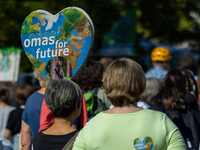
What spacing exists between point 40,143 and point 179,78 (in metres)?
1.93

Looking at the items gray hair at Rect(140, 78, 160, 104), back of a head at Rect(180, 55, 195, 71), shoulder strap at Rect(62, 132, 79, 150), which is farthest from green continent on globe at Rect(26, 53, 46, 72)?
back of a head at Rect(180, 55, 195, 71)

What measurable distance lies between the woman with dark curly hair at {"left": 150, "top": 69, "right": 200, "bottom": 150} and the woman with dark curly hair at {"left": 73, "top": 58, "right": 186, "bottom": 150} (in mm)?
1544

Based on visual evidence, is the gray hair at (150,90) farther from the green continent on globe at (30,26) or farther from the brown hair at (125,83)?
the brown hair at (125,83)

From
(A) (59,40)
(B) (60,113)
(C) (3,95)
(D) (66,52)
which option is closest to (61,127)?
(B) (60,113)

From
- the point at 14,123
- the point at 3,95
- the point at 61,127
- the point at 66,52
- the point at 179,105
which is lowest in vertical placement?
the point at 14,123

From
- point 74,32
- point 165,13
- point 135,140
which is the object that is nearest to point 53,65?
point 74,32

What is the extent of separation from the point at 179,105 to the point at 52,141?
1767mm

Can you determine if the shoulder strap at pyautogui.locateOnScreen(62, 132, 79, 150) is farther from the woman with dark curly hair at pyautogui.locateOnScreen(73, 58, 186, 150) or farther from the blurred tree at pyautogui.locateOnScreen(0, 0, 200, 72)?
the blurred tree at pyautogui.locateOnScreen(0, 0, 200, 72)

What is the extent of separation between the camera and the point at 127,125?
186 cm

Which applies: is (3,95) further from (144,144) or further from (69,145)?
(144,144)

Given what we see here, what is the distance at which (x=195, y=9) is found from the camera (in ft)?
37.4

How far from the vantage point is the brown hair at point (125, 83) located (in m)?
1.96

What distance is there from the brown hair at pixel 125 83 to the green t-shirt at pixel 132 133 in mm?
117

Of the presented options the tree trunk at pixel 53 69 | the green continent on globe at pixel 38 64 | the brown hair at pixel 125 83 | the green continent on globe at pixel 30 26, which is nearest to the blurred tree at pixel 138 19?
the green continent on globe at pixel 30 26
